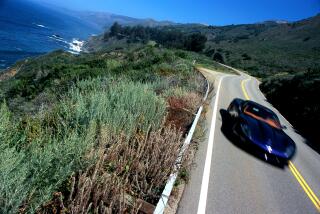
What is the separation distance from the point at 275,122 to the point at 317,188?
11.4ft

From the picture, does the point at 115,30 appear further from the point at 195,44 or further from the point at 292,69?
the point at 292,69

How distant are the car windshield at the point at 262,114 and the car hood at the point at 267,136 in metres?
0.69

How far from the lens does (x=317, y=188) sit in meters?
8.76

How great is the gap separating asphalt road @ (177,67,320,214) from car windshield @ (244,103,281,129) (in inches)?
62.2

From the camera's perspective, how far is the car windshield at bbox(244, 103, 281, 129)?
11664mm

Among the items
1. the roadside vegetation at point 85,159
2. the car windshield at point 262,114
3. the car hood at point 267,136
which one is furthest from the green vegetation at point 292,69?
the roadside vegetation at point 85,159

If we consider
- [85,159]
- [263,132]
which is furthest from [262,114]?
[85,159]

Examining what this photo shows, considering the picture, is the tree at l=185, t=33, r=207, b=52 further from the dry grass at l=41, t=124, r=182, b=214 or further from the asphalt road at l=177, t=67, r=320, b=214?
the dry grass at l=41, t=124, r=182, b=214

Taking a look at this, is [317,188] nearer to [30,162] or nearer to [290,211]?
[290,211]

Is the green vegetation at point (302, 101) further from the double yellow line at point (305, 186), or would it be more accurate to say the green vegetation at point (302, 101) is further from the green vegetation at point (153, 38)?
the green vegetation at point (153, 38)

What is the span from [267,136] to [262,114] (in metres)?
2.22

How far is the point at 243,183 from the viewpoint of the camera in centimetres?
744

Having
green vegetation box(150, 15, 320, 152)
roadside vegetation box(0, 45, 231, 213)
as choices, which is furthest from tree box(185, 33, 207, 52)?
roadside vegetation box(0, 45, 231, 213)

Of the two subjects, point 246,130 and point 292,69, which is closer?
point 246,130
